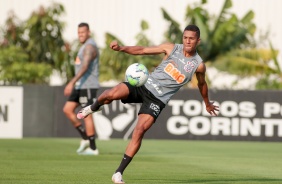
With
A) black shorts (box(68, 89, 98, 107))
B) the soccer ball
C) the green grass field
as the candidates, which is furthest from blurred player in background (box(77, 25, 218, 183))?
black shorts (box(68, 89, 98, 107))

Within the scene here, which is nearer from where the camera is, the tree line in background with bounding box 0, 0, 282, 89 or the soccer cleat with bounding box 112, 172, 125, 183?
the soccer cleat with bounding box 112, 172, 125, 183

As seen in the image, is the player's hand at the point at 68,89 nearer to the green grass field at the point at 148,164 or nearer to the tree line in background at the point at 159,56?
the green grass field at the point at 148,164

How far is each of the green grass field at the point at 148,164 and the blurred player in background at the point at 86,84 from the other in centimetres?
37

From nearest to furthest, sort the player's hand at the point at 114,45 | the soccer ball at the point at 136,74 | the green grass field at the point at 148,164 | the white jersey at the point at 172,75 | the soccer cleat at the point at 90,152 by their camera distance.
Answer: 1. the player's hand at the point at 114,45
2. the soccer ball at the point at 136,74
3. the white jersey at the point at 172,75
4. the green grass field at the point at 148,164
5. the soccer cleat at the point at 90,152

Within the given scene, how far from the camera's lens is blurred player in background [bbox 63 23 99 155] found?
16.4 metres

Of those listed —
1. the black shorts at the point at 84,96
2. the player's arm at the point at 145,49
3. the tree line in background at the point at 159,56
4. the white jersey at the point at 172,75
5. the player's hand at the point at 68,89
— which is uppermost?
the player's arm at the point at 145,49

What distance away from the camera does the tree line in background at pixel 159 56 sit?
115 feet

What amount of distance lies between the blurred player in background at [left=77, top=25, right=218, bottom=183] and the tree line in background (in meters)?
23.1

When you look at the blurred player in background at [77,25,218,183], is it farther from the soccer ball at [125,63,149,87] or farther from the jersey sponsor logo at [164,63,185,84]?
the soccer ball at [125,63,149,87]

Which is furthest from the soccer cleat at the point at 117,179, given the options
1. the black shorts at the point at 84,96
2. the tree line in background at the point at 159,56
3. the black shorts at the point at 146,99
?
the tree line in background at the point at 159,56

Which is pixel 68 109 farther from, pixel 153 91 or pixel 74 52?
pixel 74 52

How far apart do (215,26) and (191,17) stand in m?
1.11

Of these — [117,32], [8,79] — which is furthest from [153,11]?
[8,79]

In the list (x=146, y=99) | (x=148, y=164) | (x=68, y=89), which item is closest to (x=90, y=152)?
(x=68, y=89)
